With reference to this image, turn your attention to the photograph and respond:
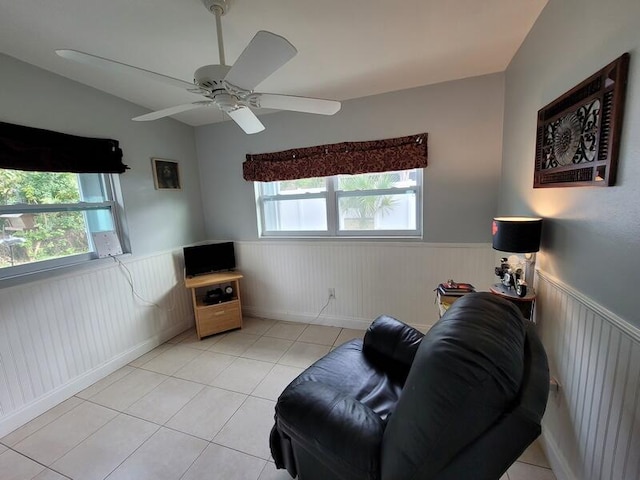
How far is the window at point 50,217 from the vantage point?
1.82 metres

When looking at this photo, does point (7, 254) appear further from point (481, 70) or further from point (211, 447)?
point (481, 70)

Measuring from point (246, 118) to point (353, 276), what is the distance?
1.81 metres

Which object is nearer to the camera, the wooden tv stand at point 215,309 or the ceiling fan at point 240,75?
the ceiling fan at point 240,75

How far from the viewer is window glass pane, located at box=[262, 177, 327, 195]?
2.91m

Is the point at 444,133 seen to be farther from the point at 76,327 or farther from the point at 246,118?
the point at 76,327

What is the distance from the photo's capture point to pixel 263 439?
5.33 ft

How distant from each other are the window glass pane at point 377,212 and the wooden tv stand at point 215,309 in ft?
4.40

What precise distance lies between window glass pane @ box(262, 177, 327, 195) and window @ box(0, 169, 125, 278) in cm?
146

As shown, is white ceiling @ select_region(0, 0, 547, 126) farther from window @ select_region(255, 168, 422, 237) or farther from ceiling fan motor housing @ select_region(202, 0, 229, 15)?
window @ select_region(255, 168, 422, 237)

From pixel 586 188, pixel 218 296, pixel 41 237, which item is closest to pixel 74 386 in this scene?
pixel 41 237

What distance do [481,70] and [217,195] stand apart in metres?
2.83

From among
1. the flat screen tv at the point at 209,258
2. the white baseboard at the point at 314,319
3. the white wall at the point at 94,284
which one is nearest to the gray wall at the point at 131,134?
the white wall at the point at 94,284

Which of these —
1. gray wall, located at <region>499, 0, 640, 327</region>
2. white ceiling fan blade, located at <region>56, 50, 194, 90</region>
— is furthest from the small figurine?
white ceiling fan blade, located at <region>56, 50, 194, 90</region>

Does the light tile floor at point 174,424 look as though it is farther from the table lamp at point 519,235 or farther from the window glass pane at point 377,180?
the window glass pane at point 377,180
